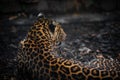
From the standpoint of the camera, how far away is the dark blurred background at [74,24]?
23.6 ft

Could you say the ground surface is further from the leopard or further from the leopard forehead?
the leopard forehead

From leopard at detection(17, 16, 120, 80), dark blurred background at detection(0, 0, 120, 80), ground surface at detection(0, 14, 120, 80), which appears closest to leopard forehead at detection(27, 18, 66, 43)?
leopard at detection(17, 16, 120, 80)

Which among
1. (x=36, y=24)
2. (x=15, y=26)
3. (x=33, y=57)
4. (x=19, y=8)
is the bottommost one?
(x=33, y=57)

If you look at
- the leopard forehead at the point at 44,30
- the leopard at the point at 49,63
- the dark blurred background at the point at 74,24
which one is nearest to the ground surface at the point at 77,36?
the dark blurred background at the point at 74,24

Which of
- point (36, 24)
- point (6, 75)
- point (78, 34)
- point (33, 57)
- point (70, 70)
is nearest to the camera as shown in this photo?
point (70, 70)

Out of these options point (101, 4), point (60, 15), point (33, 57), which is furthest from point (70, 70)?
point (101, 4)

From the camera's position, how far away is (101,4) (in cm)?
1006

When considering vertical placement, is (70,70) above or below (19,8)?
below

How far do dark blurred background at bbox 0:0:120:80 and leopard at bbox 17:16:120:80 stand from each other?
136 cm

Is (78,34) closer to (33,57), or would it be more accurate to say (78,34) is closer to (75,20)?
(75,20)

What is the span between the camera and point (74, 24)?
9109mm

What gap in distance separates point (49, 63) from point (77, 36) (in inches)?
153

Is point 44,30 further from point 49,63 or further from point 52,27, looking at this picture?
point 49,63

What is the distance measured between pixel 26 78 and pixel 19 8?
15.6ft
